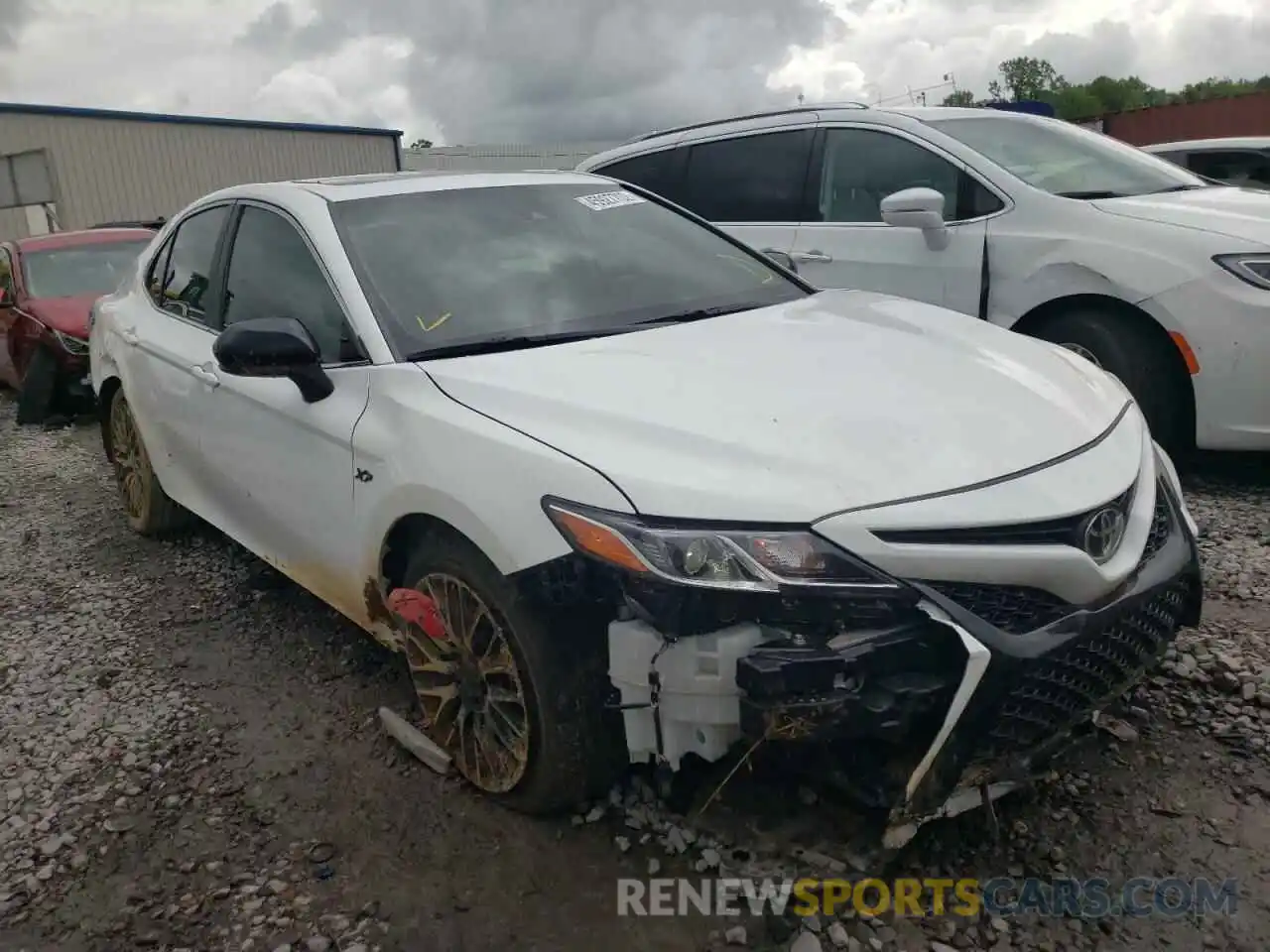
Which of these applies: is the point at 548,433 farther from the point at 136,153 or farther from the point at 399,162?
the point at 399,162

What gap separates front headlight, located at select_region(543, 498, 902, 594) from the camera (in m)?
2.05

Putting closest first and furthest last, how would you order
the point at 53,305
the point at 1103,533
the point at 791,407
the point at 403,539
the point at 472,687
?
the point at 1103,533 → the point at 791,407 → the point at 472,687 → the point at 403,539 → the point at 53,305

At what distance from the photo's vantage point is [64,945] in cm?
236

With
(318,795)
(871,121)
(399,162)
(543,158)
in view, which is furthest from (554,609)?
(399,162)

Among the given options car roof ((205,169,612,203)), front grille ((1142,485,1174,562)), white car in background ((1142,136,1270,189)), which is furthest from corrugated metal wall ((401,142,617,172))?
front grille ((1142,485,1174,562))

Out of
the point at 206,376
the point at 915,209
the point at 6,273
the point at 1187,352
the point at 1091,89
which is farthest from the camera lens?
the point at 1091,89

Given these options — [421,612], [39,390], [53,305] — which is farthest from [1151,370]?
[53,305]

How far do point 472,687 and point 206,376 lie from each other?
1.83m

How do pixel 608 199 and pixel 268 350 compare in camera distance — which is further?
pixel 608 199

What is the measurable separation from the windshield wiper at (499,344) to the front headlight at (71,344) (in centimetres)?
620

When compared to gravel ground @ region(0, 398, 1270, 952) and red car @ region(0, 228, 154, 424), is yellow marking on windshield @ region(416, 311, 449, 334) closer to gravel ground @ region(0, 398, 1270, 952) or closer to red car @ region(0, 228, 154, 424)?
gravel ground @ region(0, 398, 1270, 952)

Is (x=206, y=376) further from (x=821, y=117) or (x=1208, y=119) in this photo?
(x=1208, y=119)

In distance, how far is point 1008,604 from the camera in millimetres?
2109

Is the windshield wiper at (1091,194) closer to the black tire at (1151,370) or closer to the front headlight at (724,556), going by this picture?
the black tire at (1151,370)
